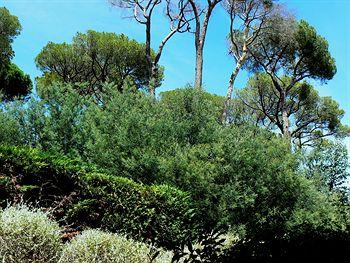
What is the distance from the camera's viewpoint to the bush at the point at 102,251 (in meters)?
6.19

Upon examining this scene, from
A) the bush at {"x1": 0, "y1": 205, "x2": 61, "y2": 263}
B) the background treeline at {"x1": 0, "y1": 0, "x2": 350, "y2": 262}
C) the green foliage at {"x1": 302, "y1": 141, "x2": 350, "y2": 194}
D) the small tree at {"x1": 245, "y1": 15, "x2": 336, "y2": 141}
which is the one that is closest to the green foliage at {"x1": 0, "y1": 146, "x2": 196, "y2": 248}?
the background treeline at {"x1": 0, "y1": 0, "x2": 350, "y2": 262}

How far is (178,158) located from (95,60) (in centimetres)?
1784

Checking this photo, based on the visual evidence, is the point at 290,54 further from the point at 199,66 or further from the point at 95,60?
the point at 95,60

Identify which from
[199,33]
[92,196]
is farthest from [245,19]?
[92,196]

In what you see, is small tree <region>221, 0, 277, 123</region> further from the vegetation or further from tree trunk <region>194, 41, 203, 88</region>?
the vegetation

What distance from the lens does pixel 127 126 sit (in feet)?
47.9

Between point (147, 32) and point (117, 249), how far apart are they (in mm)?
18357

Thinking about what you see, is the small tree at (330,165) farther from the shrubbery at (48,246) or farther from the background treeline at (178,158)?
the shrubbery at (48,246)

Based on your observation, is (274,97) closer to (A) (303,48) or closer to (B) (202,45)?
(A) (303,48)

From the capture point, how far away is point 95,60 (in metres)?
29.8

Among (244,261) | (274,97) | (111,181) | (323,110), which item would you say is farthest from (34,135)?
(323,110)

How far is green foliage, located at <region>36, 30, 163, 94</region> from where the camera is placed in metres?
29.6

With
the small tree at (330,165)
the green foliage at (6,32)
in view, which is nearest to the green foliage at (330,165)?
the small tree at (330,165)

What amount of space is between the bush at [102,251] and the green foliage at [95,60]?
23.7m
